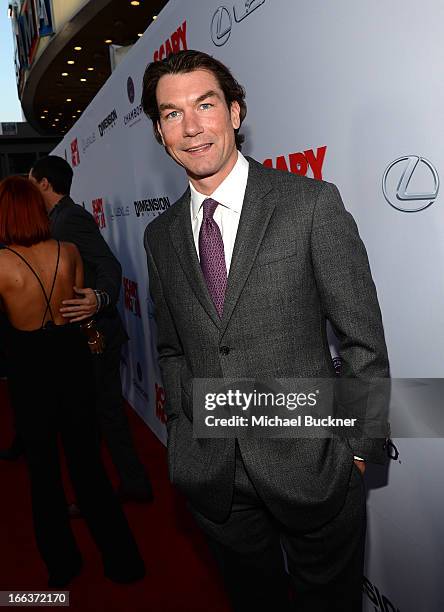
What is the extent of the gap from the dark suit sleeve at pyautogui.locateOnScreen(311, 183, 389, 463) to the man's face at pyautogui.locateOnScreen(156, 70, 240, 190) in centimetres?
27

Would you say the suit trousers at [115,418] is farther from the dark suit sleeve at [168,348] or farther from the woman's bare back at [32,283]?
the dark suit sleeve at [168,348]

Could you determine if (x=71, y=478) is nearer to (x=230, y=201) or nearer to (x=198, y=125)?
(x=230, y=201)

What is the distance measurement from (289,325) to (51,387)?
123cm

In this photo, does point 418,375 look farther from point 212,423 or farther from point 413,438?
point 212,423

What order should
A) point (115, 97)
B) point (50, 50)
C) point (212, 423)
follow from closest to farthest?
point (212, 423), point (115, 97), point (50, 50)

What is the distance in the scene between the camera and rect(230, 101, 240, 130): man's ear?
142 cm

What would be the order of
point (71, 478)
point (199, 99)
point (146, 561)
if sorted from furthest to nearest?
1. point (146, 561)
2. point (71, 478)
3. point (199, 99)

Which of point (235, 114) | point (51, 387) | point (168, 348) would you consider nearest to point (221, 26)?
point (235, 114)

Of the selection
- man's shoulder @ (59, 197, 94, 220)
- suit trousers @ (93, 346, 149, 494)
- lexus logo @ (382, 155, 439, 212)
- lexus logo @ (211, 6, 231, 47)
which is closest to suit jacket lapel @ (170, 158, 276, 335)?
lexus logo @ (382, 155, 439, 212)

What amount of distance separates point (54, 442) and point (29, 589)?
27.2 inches

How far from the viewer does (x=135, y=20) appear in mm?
10562

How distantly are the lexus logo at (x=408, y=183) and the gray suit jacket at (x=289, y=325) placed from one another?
26 cm

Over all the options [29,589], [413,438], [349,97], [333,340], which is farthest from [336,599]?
[29,589]

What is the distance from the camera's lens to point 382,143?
1.44 meters
